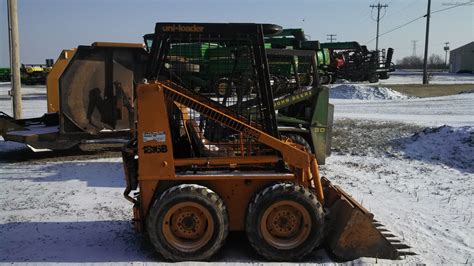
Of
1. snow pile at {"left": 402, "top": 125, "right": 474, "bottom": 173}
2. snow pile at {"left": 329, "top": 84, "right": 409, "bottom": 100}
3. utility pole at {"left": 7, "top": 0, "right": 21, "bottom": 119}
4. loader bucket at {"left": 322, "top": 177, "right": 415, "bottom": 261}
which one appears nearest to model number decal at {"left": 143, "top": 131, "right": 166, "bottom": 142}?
loader bucket at {"left": 322, "top": 177, "right": 415, "bottom": 261}

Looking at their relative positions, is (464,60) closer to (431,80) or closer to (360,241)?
(431,80)

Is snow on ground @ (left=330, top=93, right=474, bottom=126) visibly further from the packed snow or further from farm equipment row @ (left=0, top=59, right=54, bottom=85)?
farm equipment row @ (left=0, top=59, right=54, bottom=85)

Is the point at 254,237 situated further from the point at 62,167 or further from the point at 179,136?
the point at 62,167

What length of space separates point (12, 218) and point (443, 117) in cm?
1405

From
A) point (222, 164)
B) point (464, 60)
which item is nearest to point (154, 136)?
point (222, 164)

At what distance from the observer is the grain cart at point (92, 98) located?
9.99 meters

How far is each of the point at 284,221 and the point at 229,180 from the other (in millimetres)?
682

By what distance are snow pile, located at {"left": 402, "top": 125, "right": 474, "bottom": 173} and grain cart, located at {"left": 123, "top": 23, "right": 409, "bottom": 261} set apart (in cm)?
539

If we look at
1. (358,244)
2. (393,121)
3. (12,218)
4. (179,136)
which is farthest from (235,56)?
(393,121)

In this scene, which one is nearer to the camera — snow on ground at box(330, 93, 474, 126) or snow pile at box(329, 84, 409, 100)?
snow on ground at box(330, 93, 474, 126)

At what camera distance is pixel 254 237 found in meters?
5.00

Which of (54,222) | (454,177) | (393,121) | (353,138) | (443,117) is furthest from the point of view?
(443,117)

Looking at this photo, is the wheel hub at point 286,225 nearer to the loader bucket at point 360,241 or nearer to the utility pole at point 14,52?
the loader bucket at point 360,241

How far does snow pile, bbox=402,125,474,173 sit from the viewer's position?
998 cm
